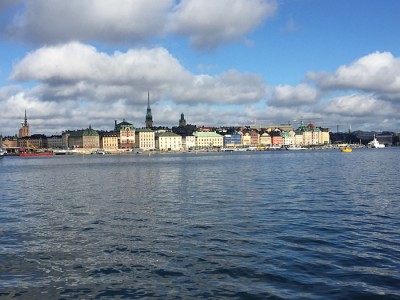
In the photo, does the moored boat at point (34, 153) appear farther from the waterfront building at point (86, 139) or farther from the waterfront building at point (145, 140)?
the waterfront building at point (145, 140)

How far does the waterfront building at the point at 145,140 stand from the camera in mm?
186375

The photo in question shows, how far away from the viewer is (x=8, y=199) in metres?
23.6

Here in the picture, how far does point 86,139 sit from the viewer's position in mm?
184875

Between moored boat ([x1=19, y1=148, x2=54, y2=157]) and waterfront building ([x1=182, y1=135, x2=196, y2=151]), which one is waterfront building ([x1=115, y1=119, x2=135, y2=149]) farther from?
moored boat ([x1=19, y1=148, x2=54, y2=157])

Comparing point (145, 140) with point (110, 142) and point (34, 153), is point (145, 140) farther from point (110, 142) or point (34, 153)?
point (34, 153)

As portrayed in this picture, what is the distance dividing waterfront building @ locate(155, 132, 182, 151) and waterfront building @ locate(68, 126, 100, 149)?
25.0 metres

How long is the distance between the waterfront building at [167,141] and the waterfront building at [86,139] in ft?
82.1

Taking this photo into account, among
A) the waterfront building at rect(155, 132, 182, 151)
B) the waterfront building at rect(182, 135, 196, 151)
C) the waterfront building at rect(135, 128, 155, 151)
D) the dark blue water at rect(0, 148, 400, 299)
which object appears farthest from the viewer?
the waterfront building at rect(182, 135, 196, 151)

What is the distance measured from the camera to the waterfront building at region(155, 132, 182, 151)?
187750 millimetres

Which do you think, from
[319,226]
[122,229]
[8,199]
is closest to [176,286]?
[122,229]

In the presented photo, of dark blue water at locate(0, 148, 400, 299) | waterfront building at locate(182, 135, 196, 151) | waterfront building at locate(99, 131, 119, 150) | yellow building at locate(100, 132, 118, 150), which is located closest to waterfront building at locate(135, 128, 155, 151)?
waterfront building at locate(99, 131, 119, 150)

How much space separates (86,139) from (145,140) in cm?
2413

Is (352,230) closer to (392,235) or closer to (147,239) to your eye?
(392,235)

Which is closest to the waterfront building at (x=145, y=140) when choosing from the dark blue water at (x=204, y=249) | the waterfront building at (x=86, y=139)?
the waterfront building at (x=86, y=139)
